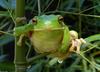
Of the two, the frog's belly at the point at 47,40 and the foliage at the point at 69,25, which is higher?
the frog's belly at the point at 47,40

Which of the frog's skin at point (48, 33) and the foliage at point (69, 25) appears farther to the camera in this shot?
the foliage at point (69, 25)

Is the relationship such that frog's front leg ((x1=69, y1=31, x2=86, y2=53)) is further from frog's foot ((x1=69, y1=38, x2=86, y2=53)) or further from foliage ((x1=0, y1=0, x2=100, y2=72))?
foliage ((x1=0, y1=0, x2=100, y2=72))

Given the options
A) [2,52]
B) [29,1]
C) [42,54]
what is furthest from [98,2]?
[42,54]

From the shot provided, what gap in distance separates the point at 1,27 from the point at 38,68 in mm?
186

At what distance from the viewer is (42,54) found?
593 mm

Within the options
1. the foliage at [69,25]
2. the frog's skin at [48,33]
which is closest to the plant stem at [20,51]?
the frog's skin at [48,33]

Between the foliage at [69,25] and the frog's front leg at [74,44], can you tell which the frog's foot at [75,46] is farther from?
the foliage at [69,25]

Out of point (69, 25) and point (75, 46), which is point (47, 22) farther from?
point (69, 25)

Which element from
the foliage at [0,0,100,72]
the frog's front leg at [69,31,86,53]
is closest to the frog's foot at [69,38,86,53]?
the frog's front leg at [69,31,86,53]

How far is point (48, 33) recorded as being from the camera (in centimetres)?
51

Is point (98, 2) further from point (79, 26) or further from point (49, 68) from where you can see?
point (49, 68)

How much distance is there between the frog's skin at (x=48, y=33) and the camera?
1.69ft

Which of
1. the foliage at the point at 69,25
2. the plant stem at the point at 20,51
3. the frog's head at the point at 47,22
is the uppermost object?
the frog's head at the point at 47,22

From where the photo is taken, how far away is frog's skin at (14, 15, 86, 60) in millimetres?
515
